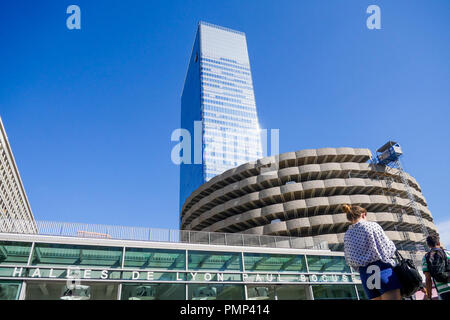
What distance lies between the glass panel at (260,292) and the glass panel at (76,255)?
8.69m

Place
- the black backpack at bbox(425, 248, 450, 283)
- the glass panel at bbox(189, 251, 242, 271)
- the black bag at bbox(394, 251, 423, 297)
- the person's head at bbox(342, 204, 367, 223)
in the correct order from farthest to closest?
the glass panel at bbox(189, 251, 242, 271), the black backpack at bbox(425, 248, 450, 283), the person's head at bbox(342, 204, 367, 223), the black bag at bbox(394, 251, 423, 297)

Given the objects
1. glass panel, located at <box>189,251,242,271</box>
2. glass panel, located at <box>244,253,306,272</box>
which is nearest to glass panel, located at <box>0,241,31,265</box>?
glass panel, located at <box>189,251,242,271</box>

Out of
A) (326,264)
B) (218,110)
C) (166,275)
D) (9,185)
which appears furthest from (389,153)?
(218,110)

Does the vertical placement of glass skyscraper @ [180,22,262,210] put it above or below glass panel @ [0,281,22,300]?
above

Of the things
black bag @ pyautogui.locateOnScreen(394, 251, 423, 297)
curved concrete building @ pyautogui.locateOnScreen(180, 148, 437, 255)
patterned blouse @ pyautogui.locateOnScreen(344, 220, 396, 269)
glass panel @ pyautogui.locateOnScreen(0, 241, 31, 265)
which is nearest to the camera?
black bag @ pyautogui.locateOnScreen(394, 251, 423, 297)

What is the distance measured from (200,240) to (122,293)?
659 cm

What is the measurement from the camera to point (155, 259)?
18328mm

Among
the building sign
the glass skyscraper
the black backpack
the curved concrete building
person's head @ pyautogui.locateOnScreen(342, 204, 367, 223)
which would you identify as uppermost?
the glass skyscraper

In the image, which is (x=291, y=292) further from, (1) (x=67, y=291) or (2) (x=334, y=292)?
(1) (x=67, y=291)

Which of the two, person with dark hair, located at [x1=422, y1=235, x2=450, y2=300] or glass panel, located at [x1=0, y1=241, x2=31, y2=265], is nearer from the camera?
person with dark hair, located at [x1=422, y1=235, x2=450, y2=300]

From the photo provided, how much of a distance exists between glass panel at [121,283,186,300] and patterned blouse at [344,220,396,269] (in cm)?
1543

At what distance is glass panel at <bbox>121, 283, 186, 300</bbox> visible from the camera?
16828 millimetres

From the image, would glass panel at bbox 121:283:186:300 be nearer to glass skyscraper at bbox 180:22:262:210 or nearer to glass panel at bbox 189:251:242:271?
glass panel at bbox 189:251:242:271

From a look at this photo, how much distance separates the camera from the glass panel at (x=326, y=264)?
72.7 feet
